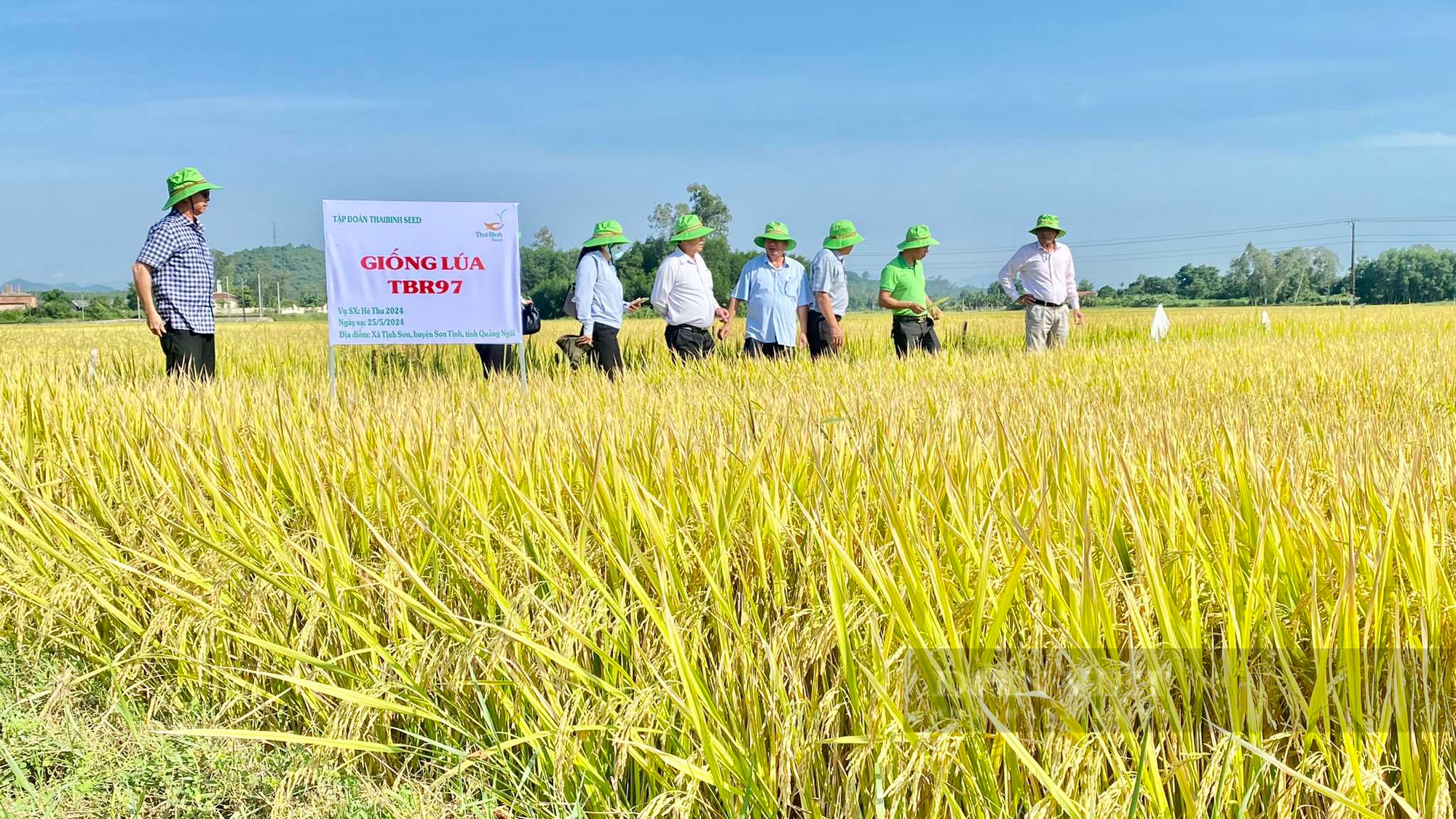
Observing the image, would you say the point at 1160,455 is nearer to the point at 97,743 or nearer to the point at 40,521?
the point at 97,743

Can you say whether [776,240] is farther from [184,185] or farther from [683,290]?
[184,185]

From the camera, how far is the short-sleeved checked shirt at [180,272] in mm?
6500

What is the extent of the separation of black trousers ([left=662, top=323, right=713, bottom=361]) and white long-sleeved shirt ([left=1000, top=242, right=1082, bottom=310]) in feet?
9.77

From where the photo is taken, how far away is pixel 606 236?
7.58 metres

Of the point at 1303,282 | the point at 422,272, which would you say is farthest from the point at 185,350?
the point at 1303,282

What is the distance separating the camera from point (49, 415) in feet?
14.4

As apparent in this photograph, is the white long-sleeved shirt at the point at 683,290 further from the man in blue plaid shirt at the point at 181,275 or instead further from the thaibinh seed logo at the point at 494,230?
the man in blue plaid shirt at the point at 181,275

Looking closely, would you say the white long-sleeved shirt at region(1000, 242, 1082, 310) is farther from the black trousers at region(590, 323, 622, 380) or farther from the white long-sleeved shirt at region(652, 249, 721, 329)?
the black trousers at region(590, 323, 622, 380)

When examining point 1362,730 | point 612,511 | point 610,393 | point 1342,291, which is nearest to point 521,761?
point 612,511

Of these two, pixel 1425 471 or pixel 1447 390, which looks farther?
pixel 1447 390

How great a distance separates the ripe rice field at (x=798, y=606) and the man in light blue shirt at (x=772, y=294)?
4.68 m

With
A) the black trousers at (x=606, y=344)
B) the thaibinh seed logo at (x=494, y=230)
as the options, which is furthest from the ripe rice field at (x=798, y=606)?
the black trousers at (x=606, y=344)

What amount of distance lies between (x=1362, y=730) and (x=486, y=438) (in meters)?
2.12

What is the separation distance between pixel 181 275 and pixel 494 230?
210 centimetres
